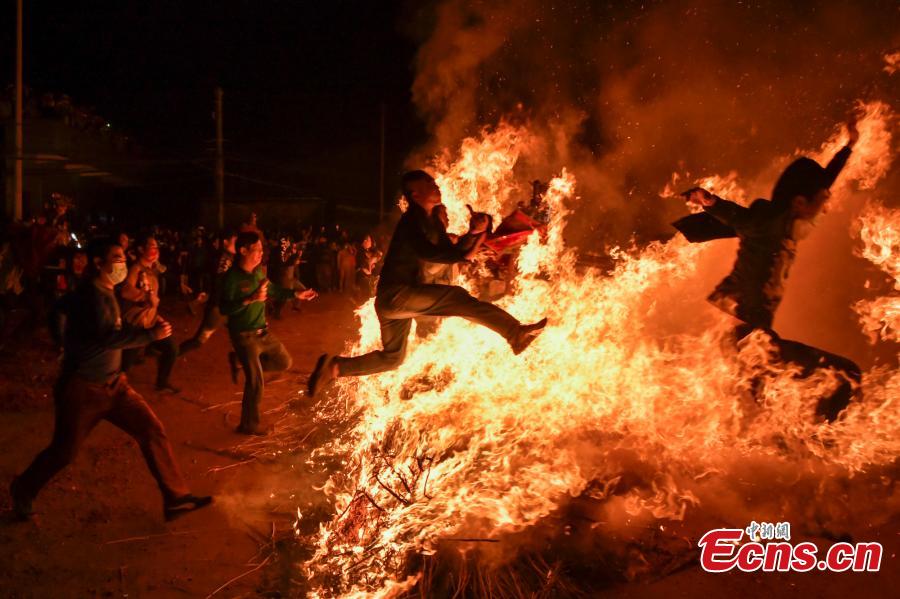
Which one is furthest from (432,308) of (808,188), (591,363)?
(808,188)

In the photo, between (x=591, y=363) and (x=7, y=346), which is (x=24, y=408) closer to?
(x=7, y=346)

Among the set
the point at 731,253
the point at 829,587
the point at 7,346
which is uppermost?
the point at 731,253

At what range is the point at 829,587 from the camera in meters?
4.59

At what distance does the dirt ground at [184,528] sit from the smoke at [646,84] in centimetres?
485

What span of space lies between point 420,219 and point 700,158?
5682mm

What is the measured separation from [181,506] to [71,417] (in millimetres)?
1010

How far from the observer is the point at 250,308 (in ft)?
22.3

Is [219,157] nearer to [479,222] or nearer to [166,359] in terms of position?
[166,359]

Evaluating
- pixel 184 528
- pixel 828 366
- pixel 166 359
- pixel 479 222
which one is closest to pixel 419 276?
pixel 479 222

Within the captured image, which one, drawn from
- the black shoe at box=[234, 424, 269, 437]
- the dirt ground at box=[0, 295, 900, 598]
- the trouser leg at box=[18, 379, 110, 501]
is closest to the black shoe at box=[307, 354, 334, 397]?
the dirt ground at box=[0, 295, 900, 598]

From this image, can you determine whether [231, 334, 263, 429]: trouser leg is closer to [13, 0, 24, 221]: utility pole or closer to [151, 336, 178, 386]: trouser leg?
[151, 336, 178, 386]: trouser leg

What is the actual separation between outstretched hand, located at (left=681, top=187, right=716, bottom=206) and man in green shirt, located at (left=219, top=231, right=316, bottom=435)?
12.2ft

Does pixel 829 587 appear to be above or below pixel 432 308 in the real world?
below

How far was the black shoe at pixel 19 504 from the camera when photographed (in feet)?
16.8
